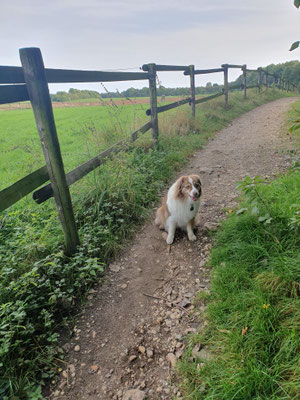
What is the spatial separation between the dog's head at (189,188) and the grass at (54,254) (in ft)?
3.14

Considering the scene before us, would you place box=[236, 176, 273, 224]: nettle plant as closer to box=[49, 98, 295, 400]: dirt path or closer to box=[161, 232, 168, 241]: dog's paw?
box=[49, 98, 295, 400]: dirt path

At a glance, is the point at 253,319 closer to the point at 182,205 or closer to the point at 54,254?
the point at 182,205

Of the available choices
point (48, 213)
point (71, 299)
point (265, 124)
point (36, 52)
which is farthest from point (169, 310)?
point (265, 124)

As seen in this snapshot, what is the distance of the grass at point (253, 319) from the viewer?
5.21 feet

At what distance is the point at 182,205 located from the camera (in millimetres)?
3287

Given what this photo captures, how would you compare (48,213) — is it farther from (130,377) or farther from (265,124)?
(265,124)

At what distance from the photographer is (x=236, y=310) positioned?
82.7 inches

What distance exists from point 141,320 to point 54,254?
1.08 meters

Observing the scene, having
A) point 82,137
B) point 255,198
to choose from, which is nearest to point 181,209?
point 255,198

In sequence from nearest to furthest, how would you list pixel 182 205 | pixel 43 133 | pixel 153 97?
1. pixel 43 133
2. pixel 182 205
3. pixel 153 97

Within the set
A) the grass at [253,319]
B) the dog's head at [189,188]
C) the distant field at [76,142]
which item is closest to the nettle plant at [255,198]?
the grass at [253,319]

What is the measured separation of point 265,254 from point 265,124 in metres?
8.45

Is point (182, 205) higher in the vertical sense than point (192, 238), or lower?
higher

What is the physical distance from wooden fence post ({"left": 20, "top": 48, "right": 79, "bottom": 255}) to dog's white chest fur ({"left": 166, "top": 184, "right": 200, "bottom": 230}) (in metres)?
1.26
